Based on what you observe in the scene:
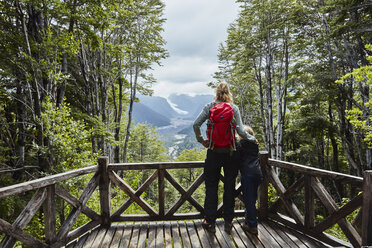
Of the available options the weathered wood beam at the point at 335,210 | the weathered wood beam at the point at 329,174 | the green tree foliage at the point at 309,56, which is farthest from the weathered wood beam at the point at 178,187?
the green tree foliage at the point at 309,56

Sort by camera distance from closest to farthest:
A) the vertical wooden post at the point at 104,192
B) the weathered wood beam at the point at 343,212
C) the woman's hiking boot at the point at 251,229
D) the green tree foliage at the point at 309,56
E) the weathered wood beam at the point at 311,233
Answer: the weathered wood beam at the point at 343,212 < the weathered wood beam at the point at 311,233 < the woman's hiking boot at the point at 251,229 < the vertical wooden post at the point at 104,192 < the green tree foliage at the point at 309,56

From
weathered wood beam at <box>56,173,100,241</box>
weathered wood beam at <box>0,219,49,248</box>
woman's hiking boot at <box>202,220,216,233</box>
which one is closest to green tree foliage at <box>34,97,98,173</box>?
weathered wood beam at <box>56,173,100,241</box>

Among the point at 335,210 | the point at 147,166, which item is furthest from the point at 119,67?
the point at 335,210

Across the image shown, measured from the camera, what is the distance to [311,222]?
340cm

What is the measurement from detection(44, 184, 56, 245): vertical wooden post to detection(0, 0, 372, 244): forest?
339cm

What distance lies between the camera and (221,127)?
3266 mm

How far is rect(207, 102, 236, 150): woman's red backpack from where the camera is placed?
10.6ft

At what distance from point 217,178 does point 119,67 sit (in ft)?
43.9

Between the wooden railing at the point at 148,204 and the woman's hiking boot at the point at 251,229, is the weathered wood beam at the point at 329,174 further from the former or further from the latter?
the woman's hiking boot at the point at 251,229

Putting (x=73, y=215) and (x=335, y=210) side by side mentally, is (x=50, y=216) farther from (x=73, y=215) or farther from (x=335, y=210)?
(x=335, y=210)

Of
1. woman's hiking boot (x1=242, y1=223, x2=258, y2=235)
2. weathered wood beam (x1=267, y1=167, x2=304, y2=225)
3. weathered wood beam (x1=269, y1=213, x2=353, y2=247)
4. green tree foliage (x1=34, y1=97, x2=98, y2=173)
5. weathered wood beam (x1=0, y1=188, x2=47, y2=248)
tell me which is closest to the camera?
weathered wood beam (x1=0, y1=188, x2=47, y2=248)

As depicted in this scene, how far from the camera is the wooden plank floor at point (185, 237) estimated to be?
3229 mm

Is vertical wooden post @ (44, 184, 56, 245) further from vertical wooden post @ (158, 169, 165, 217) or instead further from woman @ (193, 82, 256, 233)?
woman @ (193, 82, 256, 233)

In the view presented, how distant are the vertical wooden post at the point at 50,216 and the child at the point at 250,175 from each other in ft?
9.95
